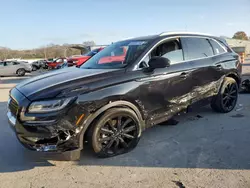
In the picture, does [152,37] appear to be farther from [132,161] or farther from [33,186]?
[33,186]

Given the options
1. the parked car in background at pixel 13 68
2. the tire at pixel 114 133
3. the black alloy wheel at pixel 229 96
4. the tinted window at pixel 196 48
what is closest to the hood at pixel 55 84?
the tire at pixel 114 133

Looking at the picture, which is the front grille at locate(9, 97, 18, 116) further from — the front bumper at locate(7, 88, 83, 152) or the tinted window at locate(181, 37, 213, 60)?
the tinted window at locate(181, 37, 213, 60)

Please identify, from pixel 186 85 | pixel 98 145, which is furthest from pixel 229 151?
pixel 98 145

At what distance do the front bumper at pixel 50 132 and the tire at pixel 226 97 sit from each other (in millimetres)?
3378

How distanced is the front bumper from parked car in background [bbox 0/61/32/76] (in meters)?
19.9

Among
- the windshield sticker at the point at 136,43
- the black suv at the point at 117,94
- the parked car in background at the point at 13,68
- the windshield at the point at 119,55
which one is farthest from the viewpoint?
the parked car in background at the point at 13,68

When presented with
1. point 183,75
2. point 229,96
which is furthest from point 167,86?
point 229,96

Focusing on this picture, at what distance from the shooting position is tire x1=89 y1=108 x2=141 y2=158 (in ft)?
11.0

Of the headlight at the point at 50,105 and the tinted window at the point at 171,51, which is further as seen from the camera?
the tinted window at the point at 171,51

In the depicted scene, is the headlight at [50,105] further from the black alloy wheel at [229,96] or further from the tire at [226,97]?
the black alloy wheel at [229,96]

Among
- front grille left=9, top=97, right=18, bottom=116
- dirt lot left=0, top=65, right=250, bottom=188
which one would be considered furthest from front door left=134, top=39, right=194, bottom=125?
front grille left=9, top=97, right=18, bottom=116

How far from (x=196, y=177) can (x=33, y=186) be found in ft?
6.55

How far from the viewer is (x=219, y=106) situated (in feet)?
17.7

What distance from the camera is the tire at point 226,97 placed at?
530 centimetres
